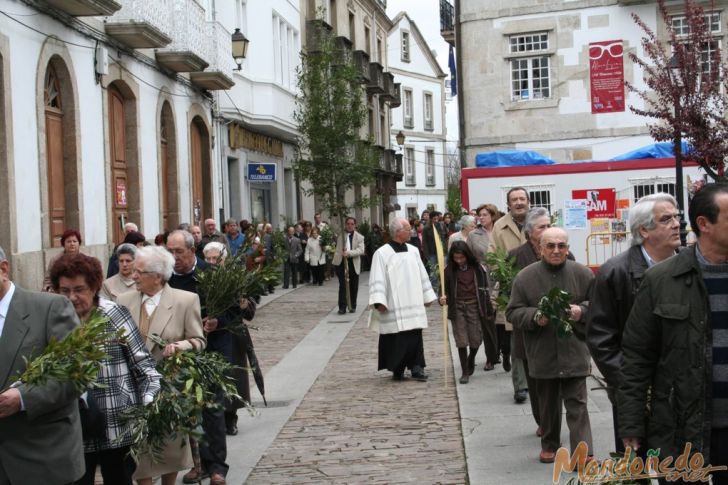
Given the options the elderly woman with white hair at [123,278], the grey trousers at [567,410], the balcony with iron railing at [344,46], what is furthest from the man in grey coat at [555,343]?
the balcony with iron railing at [344,46]

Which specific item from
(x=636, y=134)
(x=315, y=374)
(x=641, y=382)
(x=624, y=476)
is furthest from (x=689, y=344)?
(x=636, y=134)

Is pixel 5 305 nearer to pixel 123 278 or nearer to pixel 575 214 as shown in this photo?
pixel 123 278

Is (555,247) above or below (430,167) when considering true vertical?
below

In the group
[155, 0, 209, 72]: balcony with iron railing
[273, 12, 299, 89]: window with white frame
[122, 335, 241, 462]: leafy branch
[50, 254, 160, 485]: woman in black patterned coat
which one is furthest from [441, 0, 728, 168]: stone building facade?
[50, 254, 160, 485]: woman in black patterned coat

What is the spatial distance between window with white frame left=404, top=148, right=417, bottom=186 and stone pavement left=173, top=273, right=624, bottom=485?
5153 centimetres

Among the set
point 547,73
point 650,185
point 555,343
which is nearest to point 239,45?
point 547,73

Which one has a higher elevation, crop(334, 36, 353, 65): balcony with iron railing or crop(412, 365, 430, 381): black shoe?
crop(334, 36, 353, 65): balcony with iron railing

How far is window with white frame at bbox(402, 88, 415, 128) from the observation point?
67000 millimetres

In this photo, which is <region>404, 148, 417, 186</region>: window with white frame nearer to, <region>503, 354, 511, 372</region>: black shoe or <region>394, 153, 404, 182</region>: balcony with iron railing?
<region>394, 153, 404, 182</region>: balcony with iron railing

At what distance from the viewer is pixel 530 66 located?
2958 cm

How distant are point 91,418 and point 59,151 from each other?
42.3 ft

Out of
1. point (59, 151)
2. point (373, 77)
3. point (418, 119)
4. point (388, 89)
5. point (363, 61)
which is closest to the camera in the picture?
point (59, 151)

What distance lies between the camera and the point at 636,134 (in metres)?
29.0

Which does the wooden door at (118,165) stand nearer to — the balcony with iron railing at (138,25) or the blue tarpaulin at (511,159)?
the balcony with iron railing at (138,25)
